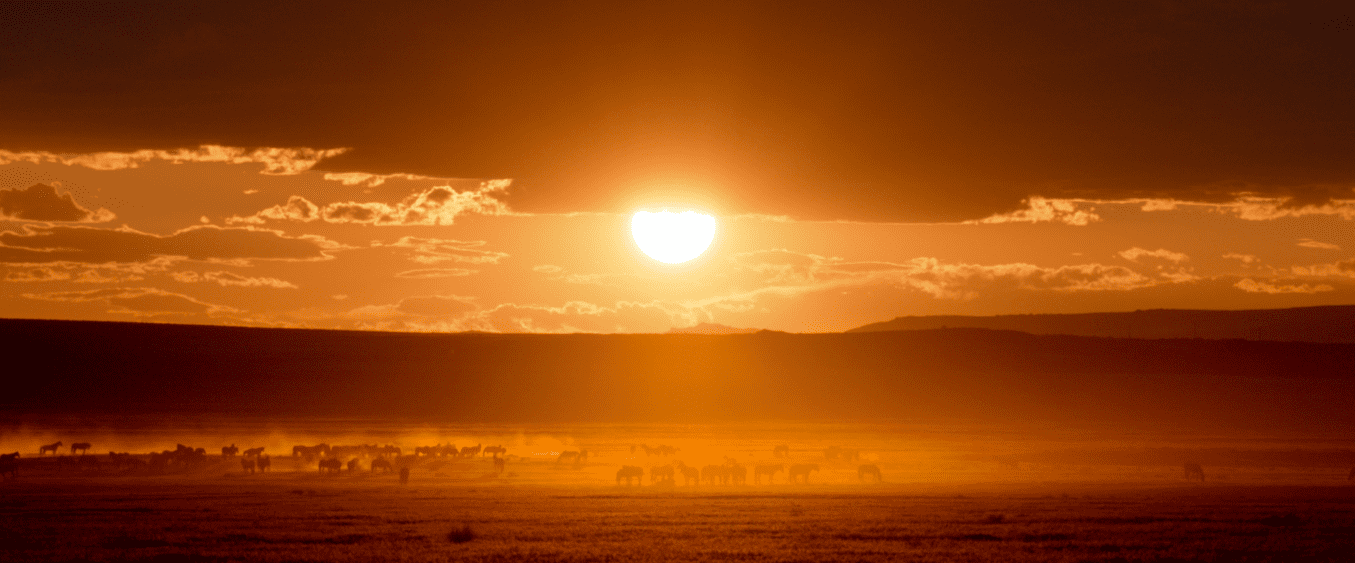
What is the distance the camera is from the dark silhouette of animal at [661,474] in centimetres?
4900

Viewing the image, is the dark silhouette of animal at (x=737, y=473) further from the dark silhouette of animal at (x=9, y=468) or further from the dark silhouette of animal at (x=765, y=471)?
the dark silhouette of animal at (x=9, y=468)

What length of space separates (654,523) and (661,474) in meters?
15.9

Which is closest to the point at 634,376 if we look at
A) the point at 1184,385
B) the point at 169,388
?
the point at 169,388

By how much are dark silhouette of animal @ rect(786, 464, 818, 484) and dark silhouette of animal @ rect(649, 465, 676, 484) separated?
458 cm

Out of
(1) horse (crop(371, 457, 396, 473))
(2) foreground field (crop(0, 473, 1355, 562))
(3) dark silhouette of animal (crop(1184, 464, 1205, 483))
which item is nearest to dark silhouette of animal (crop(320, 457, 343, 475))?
(1) horse (crop(371, 457, 396, 473))

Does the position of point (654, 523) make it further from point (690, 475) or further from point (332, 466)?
point (332, 466)

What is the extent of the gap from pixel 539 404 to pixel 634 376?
529 inches

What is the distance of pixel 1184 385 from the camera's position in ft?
355

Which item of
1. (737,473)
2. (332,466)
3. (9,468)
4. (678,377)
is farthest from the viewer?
(678,377)

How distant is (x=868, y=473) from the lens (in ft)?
178

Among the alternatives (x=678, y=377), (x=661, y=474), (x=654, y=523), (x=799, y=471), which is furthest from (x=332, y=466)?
(x=678, y=377)

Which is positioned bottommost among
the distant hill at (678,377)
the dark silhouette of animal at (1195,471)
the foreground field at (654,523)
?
the foreground field at (654,523)

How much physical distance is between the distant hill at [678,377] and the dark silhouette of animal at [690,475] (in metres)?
44.6

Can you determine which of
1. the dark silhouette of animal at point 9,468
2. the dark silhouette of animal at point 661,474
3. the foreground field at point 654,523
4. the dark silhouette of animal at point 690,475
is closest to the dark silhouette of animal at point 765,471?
the dark silhouette of animal at point 690,475
